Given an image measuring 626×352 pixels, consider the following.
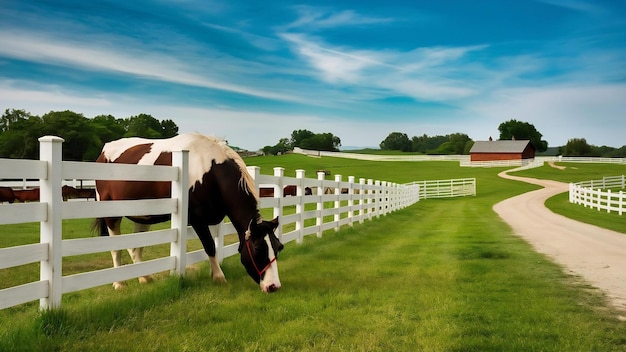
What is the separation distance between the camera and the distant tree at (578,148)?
437 feet

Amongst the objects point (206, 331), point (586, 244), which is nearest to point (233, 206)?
point (206, 331)

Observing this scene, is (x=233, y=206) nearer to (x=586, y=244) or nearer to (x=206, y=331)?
(x=206, y=331)

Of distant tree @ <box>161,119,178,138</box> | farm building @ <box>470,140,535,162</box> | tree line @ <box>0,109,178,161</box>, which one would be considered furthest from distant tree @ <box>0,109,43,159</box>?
farm building @ <box>470,140,535,162</box>

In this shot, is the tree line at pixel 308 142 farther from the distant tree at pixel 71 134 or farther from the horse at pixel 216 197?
the horse at pixel 216 197

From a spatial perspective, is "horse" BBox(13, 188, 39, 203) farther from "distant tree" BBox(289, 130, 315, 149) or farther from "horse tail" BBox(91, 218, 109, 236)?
"distant tree" BBox(289, 130, 315, 149)

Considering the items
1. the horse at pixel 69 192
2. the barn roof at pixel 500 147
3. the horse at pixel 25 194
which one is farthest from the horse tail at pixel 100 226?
the barn roof at pixel 500 147

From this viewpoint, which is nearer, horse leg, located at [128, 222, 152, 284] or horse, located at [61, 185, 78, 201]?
horse leg, located at [128, 222, 152, 284]

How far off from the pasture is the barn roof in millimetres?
94905

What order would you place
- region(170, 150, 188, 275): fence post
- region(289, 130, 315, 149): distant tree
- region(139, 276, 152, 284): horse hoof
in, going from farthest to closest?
1. region(289, 130, 315, 149): distant tree
2. region(139, 276, 152, 284): horse hoof
3. region(170, 150, 188, 275): fence post

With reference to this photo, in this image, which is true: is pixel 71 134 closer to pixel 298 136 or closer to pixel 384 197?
pixel 384 197

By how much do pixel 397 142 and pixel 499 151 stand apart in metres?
80.3

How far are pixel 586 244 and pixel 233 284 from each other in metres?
9.53

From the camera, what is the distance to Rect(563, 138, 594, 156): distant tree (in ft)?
437

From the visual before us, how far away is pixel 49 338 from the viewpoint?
13.9 feet
